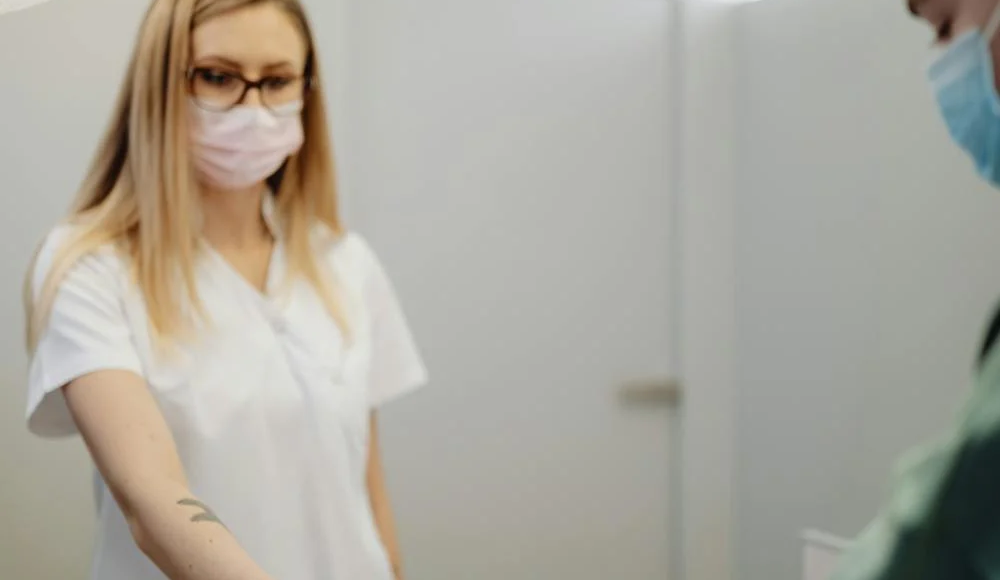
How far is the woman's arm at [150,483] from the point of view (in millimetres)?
960

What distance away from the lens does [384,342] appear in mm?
1358

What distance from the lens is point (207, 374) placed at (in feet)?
3.63

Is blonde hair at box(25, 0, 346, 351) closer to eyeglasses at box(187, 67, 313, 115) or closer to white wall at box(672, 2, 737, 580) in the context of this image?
eyeglasses at box(187, 67, 313, 115)

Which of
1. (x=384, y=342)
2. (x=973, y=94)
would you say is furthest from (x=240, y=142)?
(x=973, y=94)

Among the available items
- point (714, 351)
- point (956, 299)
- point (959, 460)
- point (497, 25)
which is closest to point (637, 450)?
point (714, 351)

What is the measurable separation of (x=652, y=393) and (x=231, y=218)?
3.46ft

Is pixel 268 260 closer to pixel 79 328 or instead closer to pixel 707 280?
pixel 79 328

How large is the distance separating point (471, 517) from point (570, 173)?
674 millimetres

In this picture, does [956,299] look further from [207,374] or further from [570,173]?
[207,374]

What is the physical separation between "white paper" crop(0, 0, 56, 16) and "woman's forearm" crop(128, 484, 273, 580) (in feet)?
2.95

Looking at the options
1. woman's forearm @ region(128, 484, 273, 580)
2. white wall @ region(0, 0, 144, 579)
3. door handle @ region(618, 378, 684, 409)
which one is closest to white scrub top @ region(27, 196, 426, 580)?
woman's forearm @ region(128, 484, 273, 580)

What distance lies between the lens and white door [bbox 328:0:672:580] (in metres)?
1.84

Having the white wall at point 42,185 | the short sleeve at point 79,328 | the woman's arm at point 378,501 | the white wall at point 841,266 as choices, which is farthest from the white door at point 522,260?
the short sleeve at point 79,328

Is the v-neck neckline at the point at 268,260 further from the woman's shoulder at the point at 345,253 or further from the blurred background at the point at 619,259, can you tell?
the blurred background at the point at 619,259
